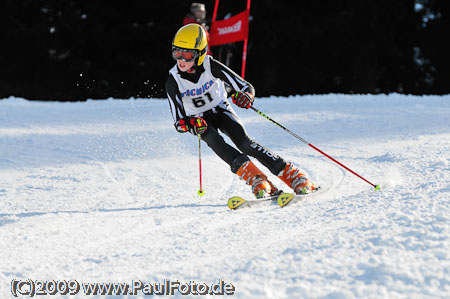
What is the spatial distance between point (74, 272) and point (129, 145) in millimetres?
3598

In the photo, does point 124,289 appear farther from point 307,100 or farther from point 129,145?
point 307,100

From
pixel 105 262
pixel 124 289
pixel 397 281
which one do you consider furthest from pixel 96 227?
pixel 397 281

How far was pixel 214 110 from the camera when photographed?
396 centimetres

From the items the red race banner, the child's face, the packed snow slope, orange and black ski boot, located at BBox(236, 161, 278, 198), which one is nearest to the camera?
the packed snow slope

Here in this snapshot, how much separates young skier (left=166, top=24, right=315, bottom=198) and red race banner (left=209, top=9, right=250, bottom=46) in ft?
17.3

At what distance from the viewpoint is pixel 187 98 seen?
3949 mm

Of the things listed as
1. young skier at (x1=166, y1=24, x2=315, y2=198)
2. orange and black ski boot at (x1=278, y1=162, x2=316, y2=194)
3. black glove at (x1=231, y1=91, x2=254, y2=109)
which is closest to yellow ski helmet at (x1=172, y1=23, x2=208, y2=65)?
young skier at (x1=166, y1=24, x2=315, y2=198)

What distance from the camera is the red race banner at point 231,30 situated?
29.8 ft

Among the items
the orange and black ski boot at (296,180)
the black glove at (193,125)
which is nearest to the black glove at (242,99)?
the black glove at (193,125)

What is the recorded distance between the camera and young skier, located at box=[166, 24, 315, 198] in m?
3.62

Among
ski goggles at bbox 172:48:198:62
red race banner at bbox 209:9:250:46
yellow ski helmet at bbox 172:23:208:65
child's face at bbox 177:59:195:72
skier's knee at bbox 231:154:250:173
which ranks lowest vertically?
skier's knee at bbox 231:154:250:173

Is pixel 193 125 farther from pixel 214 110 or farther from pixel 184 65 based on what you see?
pixel 184 65

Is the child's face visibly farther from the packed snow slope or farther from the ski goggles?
the packed snow slope

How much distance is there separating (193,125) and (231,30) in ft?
19.6
